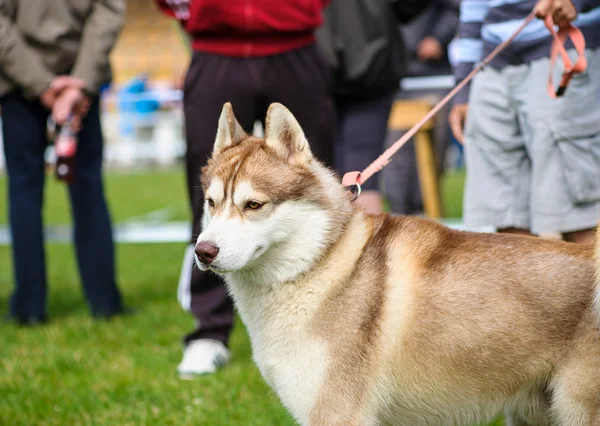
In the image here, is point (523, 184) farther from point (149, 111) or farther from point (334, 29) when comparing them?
point (149, 111)

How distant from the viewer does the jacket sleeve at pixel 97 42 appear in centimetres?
514

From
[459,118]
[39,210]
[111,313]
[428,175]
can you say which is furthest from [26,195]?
[428,175]

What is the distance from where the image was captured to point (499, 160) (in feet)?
11.0

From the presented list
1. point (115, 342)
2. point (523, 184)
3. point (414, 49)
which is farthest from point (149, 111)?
point (523, 184)

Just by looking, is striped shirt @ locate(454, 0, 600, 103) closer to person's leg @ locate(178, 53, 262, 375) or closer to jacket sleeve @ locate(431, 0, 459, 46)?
person's leg @ locate(178, 53, 262, 375)

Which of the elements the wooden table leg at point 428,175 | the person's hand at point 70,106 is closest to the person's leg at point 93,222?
the person's hand at point 70,106

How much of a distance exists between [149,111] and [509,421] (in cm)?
1944

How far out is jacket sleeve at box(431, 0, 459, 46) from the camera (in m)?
8.32

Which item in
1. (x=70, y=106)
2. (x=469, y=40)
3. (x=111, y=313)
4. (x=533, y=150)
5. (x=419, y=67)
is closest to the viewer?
(x=533, y=150)

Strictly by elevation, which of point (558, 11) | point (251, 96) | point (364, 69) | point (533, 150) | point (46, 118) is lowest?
point (46, 118)

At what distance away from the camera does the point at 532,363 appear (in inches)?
97.6

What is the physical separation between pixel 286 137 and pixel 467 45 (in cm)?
135

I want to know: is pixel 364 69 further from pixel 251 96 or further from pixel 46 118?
pixel 46 118

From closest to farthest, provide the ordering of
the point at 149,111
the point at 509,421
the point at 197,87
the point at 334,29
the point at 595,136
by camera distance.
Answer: the point at 509,421
the point at 595,136
the point at 197,87
the point at 334,29
the point at 149,111
